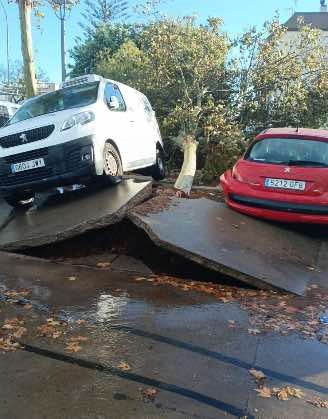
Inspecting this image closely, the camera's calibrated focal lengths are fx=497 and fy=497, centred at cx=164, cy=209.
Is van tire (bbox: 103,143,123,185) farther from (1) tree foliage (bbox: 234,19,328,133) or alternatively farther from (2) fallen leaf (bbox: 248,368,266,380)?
(1) tree foliage (bbox: 234,19,328,133)

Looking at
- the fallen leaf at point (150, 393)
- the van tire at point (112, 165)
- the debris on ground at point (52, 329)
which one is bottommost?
the debris on ground at point (52, 329)

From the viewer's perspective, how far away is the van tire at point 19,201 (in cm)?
844

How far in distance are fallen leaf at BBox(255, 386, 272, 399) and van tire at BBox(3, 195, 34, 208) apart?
6.10 m

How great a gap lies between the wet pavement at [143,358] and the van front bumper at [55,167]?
6.99 feet

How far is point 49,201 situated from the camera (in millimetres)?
8508

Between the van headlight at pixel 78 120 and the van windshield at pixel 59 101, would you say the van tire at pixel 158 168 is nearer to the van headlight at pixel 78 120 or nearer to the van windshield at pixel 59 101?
the van windshield at pixel 59 101

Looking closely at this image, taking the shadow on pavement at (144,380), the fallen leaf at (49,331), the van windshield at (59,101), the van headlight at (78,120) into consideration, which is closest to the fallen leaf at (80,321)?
the fallen leaf at (49,331)

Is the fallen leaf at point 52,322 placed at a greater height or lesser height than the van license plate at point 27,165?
lesser

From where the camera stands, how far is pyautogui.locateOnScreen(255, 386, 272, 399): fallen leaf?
334 cm

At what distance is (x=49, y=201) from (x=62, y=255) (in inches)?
76.1

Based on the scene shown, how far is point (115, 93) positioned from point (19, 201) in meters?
2.57

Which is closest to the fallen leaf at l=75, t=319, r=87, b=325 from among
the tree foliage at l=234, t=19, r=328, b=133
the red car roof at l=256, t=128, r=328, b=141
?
the red car roof at l=256, t=128, r=328, b=141

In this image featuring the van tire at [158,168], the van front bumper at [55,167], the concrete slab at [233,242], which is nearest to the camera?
the concrete slab at [233,242]

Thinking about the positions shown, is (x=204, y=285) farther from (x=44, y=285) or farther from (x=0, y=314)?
(x=0, y=314)
